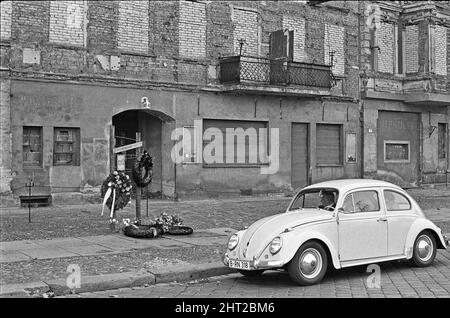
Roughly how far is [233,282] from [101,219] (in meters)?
7.16

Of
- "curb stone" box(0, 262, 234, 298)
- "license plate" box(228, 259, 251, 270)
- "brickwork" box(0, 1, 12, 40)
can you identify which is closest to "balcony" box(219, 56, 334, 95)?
"brickwork" box(0, 1, 12, 40)

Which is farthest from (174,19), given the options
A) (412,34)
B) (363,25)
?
(412,34)

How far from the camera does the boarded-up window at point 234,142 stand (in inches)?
873

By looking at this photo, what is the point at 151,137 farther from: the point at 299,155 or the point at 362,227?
the point at 362,227

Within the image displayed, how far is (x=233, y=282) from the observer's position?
9.30 meters

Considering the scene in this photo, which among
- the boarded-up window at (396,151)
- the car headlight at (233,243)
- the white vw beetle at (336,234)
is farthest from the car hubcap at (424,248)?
the boarded-up window at (396,151)

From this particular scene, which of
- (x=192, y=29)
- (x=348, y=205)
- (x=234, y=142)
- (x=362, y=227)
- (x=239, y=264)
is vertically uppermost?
(x=192, y=29)

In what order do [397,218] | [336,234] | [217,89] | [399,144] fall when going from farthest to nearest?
[399,144] → [217,89] → [397,218] → [336,234]

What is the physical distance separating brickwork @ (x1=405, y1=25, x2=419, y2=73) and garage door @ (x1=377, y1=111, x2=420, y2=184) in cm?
225

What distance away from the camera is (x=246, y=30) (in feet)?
75.4

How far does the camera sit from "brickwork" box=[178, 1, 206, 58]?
21.4 m

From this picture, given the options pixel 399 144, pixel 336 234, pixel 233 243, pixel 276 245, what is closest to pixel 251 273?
pixel 233 243

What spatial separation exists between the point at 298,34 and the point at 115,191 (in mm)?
13762

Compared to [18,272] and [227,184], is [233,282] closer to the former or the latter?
[18,272]
